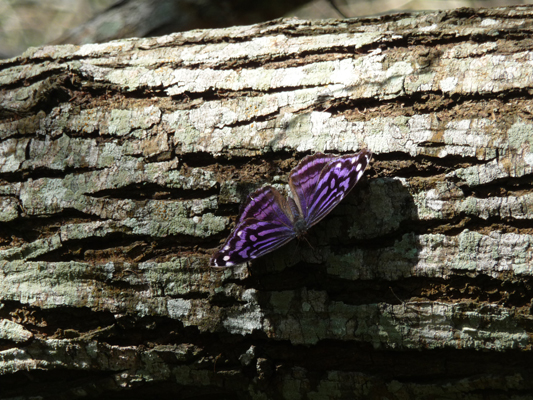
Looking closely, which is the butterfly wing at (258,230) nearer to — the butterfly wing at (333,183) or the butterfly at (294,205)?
the butterfly at (294,205)

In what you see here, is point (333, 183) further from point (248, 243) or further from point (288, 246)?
point (248, 243)

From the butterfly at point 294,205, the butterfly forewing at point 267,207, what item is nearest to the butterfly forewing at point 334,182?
the butterfly at point 294,205

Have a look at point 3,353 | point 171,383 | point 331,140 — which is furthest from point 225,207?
point 3,353

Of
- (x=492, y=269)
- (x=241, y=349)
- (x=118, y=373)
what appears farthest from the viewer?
(x=118, y=373)

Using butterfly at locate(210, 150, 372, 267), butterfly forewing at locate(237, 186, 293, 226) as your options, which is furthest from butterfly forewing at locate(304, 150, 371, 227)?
butterfly forewing at locate(237, 186, 293, 226)

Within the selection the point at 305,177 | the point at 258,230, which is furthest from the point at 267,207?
the point at 305,177

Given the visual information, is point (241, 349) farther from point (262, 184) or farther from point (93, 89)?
point (93, 89)
